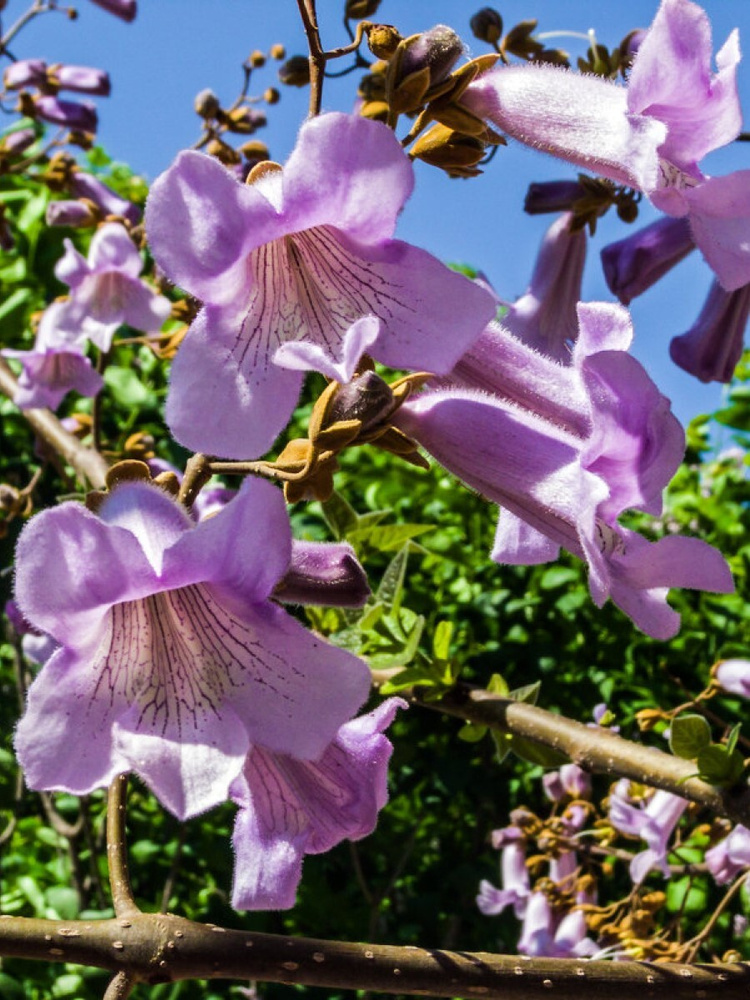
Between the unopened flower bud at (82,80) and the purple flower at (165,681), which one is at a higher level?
the unopened flower bud at (82,80)

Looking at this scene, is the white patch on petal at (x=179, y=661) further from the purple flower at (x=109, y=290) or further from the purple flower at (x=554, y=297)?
the purple flower at (x=109, y=290)

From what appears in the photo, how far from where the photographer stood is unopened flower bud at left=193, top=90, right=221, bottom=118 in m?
2.70

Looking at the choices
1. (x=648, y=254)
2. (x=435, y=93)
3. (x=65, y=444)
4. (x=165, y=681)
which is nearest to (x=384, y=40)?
(x=435, y=93)

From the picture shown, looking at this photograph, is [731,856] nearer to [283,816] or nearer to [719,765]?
[719,765]

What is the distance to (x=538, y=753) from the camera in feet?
5.00

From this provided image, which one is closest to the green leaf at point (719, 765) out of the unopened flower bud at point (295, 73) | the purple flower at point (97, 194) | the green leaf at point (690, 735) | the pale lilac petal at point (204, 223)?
the green leaf at point (690, 735)

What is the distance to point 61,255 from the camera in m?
3.72

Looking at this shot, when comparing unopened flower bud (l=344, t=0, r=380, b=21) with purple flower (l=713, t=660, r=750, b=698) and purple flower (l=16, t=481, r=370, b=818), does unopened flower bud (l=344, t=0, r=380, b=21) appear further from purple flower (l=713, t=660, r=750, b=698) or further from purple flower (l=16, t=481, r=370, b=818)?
purple flower (l=713, t=660, r=750, b=698)

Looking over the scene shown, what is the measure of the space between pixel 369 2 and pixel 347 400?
80 centimetres

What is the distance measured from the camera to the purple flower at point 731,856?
2133 millimetres

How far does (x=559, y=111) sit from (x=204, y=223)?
392mm

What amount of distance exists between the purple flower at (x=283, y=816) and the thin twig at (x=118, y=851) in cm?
11

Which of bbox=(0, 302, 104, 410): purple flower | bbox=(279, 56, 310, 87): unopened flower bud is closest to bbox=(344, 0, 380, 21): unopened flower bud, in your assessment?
bbox=(279, 56, 310, 87): unopened flower bud

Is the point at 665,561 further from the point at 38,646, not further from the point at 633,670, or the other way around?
the point at 633,670
